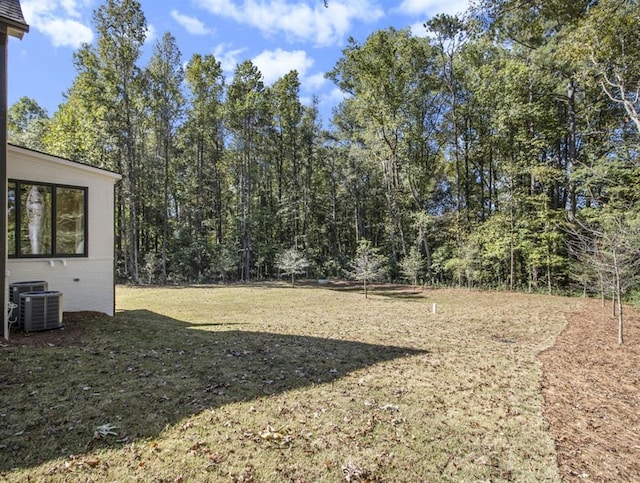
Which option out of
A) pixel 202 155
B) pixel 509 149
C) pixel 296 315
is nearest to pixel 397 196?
pixel 509 149

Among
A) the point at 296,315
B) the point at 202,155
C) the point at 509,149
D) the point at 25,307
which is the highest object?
the point at 202,155

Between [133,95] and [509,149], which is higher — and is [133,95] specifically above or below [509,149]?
above

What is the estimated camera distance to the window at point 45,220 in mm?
6199

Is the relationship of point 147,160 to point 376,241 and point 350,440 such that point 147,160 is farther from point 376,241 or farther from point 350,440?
point 350,440

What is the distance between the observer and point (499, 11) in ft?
18.3

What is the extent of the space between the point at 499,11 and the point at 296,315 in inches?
310

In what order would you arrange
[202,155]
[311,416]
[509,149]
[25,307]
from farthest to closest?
1. [202,155]
2. [509,149]
3. [25,307]
4. [311,416]

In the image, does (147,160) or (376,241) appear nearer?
(147,160)

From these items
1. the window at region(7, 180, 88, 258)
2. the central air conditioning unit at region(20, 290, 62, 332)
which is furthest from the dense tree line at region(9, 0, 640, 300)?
the central air conditioning unit at region(20, 290, 62, 332)

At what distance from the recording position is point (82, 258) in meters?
6.95

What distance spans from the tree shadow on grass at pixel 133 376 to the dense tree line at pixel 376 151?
10331mm

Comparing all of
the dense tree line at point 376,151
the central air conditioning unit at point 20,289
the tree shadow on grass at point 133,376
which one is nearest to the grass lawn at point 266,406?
the tree shadow on grass at point 133,376

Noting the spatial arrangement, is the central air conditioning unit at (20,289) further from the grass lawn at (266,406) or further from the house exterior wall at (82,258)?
the grass lawn at (266,406)

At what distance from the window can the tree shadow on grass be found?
65.3 inches
